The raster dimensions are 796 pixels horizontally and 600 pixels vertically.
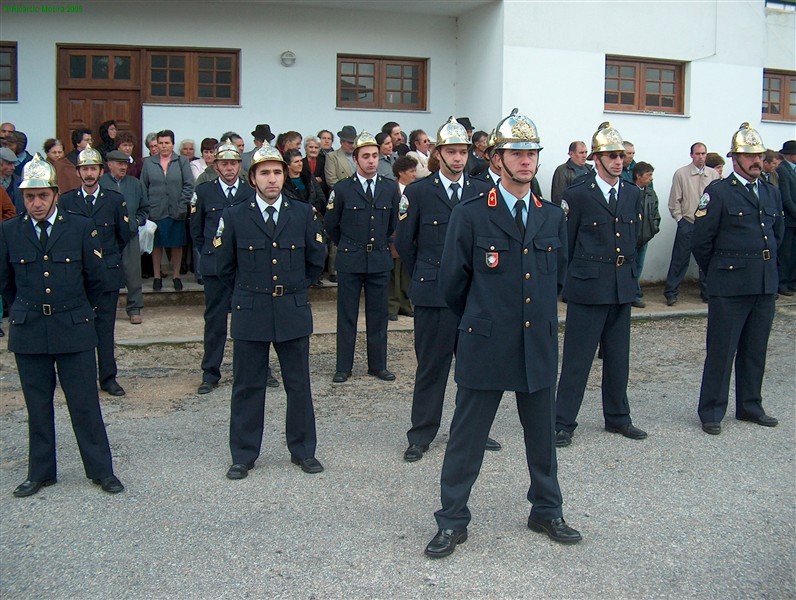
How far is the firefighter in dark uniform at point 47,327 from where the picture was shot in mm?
5715

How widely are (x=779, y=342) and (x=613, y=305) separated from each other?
4.73 meters

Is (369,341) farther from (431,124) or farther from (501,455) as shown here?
(431,124)

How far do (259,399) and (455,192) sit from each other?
6.94ft

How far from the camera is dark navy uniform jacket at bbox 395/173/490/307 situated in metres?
6.69

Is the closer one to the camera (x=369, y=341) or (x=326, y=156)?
(x=369, y=341)

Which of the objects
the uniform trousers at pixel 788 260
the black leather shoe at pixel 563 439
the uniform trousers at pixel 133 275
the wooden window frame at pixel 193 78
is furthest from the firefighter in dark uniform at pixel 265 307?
the uniform trousers at pixel 788 260

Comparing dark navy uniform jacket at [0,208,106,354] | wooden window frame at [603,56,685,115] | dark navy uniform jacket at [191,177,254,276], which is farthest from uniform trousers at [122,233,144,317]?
wooden window frame at [603,56,685,115]

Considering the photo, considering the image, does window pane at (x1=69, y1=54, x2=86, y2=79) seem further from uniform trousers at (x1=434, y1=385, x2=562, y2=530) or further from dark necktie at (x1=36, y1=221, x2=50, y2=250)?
uniform trousers at (x1=434, y1=385, x2=562, y2=530)

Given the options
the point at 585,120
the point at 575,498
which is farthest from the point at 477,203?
the point at 585,120

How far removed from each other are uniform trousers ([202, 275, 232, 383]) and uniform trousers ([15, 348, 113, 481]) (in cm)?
250

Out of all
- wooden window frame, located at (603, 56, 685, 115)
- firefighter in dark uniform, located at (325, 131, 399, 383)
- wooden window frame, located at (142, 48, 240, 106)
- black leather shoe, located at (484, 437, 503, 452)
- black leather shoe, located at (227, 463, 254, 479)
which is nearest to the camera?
black leather shoe, located at (227, 463, 254, 479)

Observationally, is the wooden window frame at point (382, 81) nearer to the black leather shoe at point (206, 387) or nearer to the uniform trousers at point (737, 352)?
the black leather shoe at point (206, 387)

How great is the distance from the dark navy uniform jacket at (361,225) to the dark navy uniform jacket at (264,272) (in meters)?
2.51

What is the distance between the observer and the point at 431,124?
1423cm
